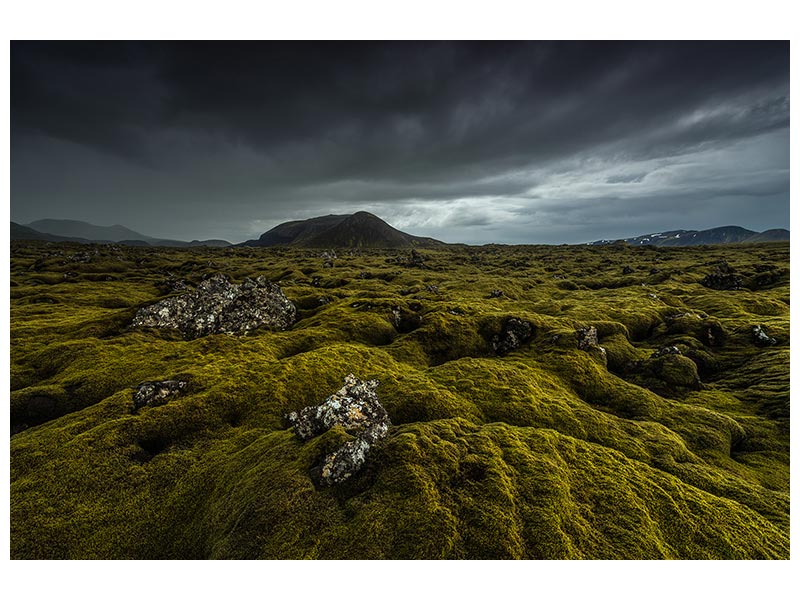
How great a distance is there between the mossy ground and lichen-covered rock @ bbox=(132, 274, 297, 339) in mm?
1719

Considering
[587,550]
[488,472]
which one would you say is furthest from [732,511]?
[488,472]

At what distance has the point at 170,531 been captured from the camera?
9.28m

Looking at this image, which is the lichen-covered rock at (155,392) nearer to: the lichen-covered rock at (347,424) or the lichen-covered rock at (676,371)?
the lichen-covered rock at (347,424)

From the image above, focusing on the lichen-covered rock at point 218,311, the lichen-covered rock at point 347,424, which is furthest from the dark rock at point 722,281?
the lichen-covered rock at point 347,424

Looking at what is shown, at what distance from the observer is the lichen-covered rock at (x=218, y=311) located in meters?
25.2

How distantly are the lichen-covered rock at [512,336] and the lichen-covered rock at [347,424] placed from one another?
1465 cm

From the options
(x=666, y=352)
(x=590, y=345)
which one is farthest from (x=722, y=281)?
(x=590, y=345)

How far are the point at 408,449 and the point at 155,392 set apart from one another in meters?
11.9

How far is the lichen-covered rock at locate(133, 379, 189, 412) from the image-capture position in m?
14.3

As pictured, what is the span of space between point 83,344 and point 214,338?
756 centimetres

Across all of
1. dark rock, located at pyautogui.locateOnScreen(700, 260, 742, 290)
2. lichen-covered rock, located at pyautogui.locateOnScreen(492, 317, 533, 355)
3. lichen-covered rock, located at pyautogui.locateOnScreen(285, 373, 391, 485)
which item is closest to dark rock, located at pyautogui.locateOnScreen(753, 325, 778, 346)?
lichen-covered rock, located at pyautogui.locateOnScreen(492, 317, 533, 355)

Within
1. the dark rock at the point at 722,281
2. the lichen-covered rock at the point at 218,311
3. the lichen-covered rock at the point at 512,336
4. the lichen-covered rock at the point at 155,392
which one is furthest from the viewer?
the dark rock at the point at 722,281

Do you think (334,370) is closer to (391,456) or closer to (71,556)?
(391,456)

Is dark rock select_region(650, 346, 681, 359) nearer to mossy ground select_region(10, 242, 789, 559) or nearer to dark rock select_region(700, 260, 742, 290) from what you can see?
mossy ground select_region(10, 242, 789, 559)
